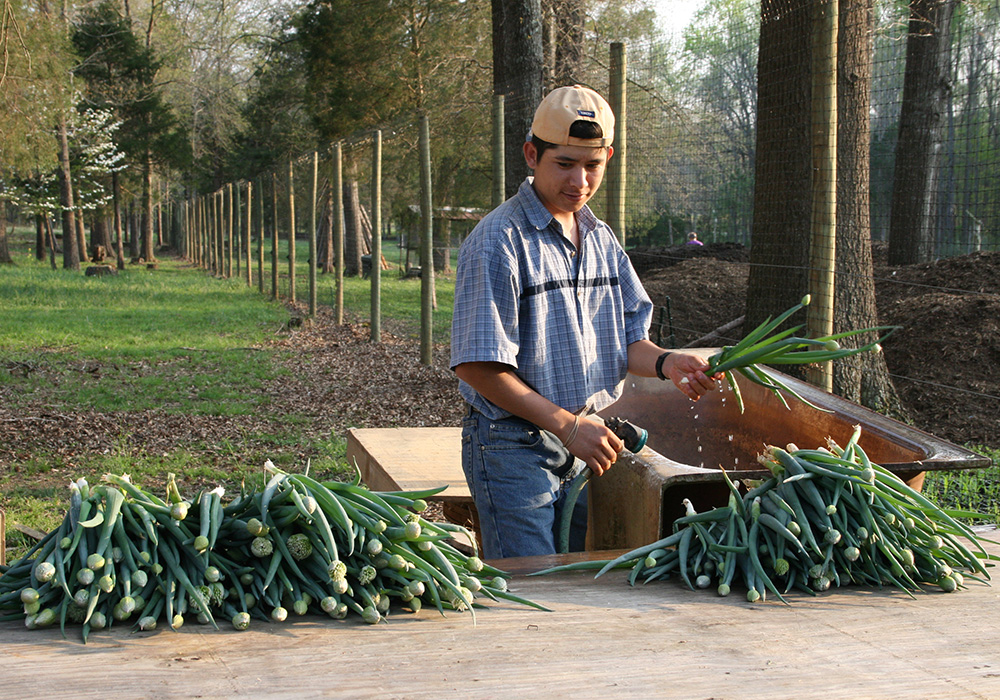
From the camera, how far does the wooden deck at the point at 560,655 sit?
147 cm

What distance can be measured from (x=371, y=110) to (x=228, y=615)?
1702 cm

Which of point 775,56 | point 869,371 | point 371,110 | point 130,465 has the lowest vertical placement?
point 130,465

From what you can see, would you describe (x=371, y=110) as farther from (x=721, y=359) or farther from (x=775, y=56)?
(x=721, y=359)

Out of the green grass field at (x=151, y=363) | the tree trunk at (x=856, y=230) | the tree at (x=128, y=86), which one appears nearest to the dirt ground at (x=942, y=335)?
the tree trunk at (x=856, y=230)

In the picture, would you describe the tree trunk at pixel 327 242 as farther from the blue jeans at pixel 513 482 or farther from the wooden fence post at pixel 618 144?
the blue jeans at pixel 513 482

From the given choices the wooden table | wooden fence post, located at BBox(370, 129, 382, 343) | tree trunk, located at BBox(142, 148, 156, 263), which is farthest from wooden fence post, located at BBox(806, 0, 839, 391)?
tree trunk, located at BBox(142, 148, 156, 263)

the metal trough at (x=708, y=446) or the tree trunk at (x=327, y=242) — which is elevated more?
the tree trunk at (x=327, y=242)

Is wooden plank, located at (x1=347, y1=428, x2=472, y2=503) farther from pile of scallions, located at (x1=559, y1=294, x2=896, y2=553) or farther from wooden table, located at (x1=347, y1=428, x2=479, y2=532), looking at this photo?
pile of scallions, located at (x1=559, y1=294, x2=896, y2=553)

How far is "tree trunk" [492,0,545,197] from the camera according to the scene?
348 inches

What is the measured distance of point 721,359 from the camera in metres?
2.39

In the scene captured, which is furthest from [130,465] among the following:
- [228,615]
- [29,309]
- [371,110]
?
[371,110]

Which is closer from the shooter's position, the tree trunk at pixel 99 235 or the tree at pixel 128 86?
the tree at pixel 128 86

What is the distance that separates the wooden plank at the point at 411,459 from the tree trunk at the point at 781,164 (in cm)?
284

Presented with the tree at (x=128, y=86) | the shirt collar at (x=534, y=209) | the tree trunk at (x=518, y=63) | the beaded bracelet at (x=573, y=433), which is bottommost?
the beaded bracelet at (x=573, y=433)
